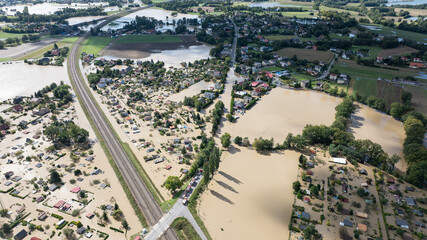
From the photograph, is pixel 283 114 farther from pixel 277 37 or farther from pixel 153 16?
pixel 153 16

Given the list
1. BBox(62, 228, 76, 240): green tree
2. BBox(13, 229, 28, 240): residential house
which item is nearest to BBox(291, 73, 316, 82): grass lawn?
BBox(62, 228, 76, 240): green tree

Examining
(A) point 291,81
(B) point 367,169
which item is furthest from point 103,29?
(B) point 367,169

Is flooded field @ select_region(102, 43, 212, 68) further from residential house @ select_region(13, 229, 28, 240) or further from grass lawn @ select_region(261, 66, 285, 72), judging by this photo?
residential house @ select_region(13, 229, 28, 240)

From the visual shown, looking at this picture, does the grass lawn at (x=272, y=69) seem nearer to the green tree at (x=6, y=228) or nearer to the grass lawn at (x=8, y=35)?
the green tree at (x=6, y=228)

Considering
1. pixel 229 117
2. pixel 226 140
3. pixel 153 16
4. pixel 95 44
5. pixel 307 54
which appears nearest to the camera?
pixel 226 140

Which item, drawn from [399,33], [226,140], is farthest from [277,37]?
[226,140]

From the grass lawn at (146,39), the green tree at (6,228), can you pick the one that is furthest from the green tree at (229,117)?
the grass lawn at (146,39)
